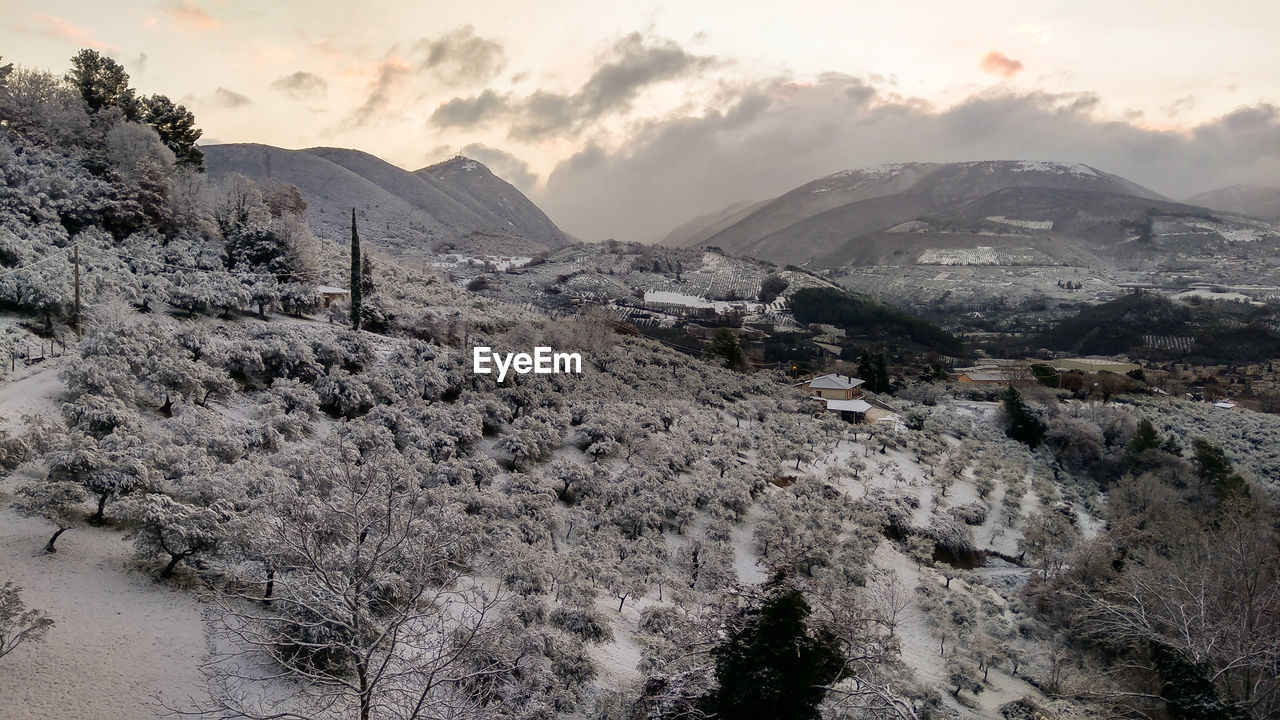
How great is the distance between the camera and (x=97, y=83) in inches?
1706

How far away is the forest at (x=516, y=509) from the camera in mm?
10625

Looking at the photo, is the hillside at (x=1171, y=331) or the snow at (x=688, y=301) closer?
the hillside at (x=1171, y=331)

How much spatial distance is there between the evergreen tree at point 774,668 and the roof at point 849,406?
117 ft

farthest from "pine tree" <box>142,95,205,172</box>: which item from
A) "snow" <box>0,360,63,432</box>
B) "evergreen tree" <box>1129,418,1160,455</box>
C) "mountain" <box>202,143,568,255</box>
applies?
"mountain" <box>202,143,568,255</box>

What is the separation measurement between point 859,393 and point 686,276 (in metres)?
79.6

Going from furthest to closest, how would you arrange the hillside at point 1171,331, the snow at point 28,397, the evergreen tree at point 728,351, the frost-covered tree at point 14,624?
the hillside at point 1171,331 < the evergreen tree at point 728,351 < the snow at point 28,397 < the frost-covered tree at point 14,624

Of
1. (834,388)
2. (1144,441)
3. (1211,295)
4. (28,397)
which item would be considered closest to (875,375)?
(834,388)

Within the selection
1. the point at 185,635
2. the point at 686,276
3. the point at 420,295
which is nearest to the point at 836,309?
the point at 686,276

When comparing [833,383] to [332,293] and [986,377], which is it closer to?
[986,377]

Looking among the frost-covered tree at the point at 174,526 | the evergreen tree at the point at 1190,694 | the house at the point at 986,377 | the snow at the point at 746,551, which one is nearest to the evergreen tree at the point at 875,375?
the house at the point at 986,377

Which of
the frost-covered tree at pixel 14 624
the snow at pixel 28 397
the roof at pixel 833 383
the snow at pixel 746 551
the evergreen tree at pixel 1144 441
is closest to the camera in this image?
the frost-covered tree at pixel 14 624

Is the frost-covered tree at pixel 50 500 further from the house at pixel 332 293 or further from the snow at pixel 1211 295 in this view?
the snow at pixel 1211 295

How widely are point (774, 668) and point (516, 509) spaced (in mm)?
11140

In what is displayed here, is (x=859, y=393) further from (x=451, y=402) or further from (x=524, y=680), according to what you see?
(x=524, y=680)
